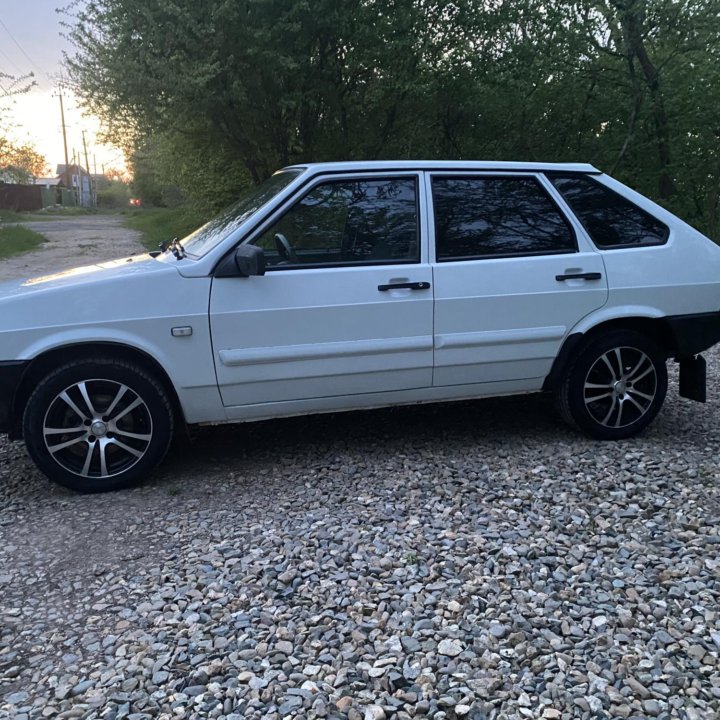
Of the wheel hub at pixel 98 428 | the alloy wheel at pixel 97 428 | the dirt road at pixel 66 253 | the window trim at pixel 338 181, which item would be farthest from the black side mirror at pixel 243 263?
the dirt road at pixel 66 253

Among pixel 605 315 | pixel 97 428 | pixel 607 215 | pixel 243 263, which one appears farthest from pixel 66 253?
pixel 605 315

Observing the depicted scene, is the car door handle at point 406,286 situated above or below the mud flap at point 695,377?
above

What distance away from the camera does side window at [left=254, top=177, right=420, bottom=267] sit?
4066 millimetres

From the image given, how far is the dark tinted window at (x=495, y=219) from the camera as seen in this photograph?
4277 millimetres

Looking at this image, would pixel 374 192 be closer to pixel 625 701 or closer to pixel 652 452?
pixel 652 452

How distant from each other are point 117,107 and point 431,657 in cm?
1068

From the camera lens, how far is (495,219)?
4.38m

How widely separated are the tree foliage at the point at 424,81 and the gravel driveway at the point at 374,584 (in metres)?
7.36

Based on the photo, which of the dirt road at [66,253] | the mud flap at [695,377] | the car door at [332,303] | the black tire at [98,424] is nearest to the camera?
the black tire at [98,424]

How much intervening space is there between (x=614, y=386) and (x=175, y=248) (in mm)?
2980

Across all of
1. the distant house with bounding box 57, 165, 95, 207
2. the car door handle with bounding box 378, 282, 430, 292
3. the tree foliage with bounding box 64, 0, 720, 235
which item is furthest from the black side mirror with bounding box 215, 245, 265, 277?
the distant house with bounding box 57, 165, 95, 207

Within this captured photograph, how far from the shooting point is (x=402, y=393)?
4273 mm

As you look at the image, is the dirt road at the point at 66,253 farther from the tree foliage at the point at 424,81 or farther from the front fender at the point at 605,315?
the front fender at the point at 605,315

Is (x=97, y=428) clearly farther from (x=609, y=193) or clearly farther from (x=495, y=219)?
(x=609, y=193)
